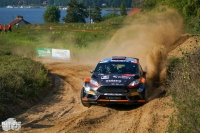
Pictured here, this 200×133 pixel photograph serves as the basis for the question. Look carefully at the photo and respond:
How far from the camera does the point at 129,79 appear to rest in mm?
12695

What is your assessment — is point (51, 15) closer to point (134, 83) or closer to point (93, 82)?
point (93, 82)

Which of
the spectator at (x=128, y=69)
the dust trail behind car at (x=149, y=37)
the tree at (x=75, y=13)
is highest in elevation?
the spectator at (x=128, y=69)

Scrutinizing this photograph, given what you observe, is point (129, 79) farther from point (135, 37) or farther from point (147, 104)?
point (135, 37)

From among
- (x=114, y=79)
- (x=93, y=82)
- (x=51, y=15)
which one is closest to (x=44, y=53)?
(x=93, y=82)

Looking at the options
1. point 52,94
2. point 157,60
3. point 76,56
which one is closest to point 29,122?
point 52,94

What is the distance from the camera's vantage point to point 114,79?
41.4 ft

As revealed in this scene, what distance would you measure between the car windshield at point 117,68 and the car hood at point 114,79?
54 cm

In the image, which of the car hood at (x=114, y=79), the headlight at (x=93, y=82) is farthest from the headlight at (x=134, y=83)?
the headlight at (x=93, y=82)

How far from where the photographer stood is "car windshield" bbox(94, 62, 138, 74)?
44.3 ft

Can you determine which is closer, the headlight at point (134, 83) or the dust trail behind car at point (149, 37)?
the headlight at point (134, 83)

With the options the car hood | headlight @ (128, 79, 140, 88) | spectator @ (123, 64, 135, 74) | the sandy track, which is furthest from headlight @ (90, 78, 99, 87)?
spectator @ (123, 64, 135, 74)

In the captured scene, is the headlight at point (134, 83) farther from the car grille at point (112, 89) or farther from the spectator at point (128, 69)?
the spectator at point (128, 69)

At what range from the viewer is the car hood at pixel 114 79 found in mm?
12461

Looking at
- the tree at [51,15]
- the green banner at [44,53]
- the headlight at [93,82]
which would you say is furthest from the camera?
the tree at [51,15]
